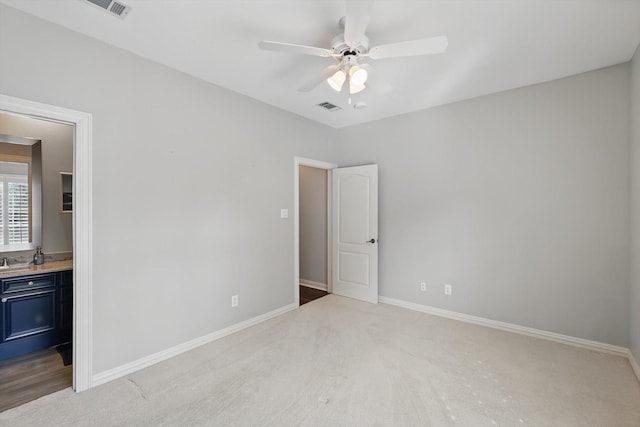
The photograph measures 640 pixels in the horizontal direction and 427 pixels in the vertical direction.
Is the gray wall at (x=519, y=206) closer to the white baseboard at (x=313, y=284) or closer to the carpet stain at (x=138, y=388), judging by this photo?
the white baseboard at (x=313, y=284)

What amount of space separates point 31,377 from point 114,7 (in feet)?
9.60

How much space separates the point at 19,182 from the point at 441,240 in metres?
4.84

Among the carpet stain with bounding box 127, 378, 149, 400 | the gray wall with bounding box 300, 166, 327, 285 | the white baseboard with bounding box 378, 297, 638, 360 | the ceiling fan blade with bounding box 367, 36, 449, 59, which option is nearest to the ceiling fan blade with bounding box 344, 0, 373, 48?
the ceiling fan blade with bounding box 367, 36, 449, 59

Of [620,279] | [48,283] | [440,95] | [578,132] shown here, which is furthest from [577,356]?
[48,283]

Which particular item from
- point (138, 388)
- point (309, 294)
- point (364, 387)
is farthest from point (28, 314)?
point (309, 294)

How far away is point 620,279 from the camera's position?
2.69 metres

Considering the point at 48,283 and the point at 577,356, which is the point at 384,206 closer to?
the point at 577,356

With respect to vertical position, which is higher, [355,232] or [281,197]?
[281,197]

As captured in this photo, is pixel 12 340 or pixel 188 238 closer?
pixel 12 340

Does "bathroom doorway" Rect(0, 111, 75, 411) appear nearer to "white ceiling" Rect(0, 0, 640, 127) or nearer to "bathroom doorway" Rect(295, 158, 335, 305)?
"white ceiling" Rect(0, 0, 640, 127)

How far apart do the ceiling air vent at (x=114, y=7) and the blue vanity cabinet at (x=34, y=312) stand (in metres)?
2.47

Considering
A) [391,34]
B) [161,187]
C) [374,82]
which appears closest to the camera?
[391,34]

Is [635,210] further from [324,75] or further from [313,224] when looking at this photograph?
[313,224]

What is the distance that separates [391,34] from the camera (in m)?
2.16
